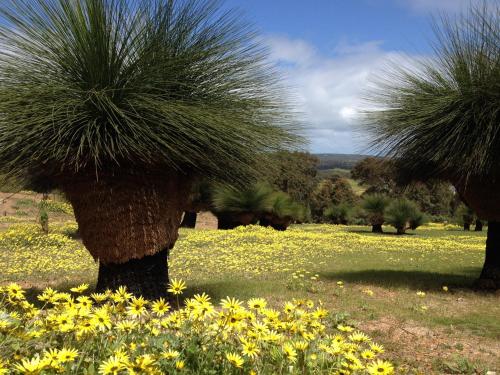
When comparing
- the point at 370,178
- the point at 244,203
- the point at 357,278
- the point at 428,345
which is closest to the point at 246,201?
the point at 244,203

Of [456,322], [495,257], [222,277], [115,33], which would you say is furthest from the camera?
[222,277]

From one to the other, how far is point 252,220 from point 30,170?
1717cm

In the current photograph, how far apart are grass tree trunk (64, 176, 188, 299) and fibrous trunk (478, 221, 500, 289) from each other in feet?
19.2

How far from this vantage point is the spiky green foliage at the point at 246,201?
21.8 m

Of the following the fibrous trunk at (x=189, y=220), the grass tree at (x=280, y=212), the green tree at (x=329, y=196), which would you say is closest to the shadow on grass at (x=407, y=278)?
the grass tree at (x=280, y=212)

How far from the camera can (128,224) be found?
6297mm

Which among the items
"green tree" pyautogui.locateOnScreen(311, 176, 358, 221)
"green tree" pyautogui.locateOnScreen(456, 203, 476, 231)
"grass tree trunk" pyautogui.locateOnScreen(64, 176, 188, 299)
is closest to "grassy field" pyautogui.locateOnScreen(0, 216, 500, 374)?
"grass tree trunk" pyautogui.locateOnScreen(64, 176, 188, 299)

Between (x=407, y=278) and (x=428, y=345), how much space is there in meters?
4.64

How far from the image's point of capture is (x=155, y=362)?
2.33 metres

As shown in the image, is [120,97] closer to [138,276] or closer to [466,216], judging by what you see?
[138,276]

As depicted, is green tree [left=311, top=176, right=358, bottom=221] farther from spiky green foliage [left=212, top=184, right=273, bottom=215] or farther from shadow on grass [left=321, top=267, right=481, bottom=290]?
shadow on grass [left=321, top=267, right=481, bottom=290]

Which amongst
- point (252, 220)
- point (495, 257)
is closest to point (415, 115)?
point (495, 257)

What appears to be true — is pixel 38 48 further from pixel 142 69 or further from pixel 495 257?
pixel 495 257

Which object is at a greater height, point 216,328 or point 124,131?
point 124,131
